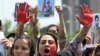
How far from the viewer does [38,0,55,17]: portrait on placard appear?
5.68 metres

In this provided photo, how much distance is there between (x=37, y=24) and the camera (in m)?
5.60

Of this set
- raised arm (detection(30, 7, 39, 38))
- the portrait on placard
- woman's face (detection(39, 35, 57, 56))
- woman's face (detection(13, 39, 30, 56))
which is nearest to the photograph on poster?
the portrait on placard

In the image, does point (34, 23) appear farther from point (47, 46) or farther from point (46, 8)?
point (47, 46)

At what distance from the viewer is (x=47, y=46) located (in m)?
4.61

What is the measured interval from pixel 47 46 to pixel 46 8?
3.85 feet

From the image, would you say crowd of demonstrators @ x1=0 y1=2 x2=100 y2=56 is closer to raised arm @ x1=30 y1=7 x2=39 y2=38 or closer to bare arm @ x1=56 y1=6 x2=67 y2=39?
bare arm @ x1=56 y1=6 x2=67 y2=39

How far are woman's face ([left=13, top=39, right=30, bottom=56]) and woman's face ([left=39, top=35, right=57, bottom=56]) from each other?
0.52 ft

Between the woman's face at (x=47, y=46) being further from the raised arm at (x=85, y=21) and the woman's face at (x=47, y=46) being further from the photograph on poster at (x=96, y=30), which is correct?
the photograph on poster at (x=96, y=30)

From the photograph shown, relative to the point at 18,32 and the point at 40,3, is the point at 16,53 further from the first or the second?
the point at 40,3

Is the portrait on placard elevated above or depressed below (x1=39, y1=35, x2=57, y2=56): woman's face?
above

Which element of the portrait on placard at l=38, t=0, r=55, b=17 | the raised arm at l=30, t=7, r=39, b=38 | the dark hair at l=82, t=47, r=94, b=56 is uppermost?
the portrait on placard at l=38, t=0, r=55, b=17

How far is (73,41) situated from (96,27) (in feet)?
2.87

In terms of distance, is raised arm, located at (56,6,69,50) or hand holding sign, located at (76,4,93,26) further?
raised arm, located at (56,6,69,50)

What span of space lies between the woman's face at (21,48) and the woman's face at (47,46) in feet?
0.52
